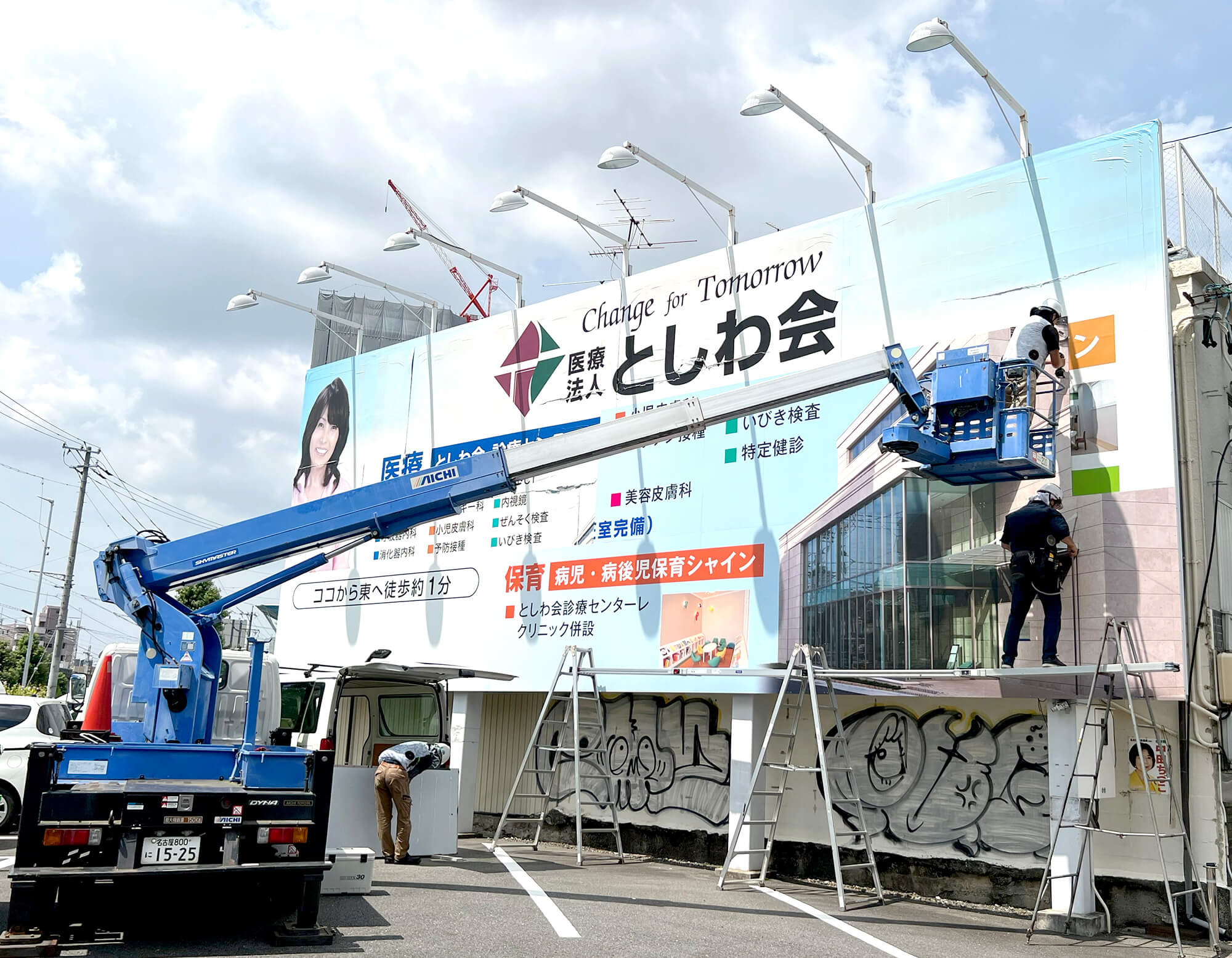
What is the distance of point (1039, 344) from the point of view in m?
11.2

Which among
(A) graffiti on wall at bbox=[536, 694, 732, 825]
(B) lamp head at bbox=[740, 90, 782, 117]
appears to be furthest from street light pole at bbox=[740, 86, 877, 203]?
(A) graffiti on wall at bbox=[536, 694, 732, 825]

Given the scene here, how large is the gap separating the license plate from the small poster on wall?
8.20 m

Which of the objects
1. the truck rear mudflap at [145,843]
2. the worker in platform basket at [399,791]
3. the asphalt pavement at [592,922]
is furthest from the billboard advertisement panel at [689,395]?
the truck rear mudflap at [145,843]

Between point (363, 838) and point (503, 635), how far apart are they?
4597 mm

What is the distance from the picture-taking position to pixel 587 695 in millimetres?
15789

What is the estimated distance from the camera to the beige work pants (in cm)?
1153

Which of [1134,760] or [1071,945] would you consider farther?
[1134,760]

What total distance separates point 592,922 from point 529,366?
975 cm

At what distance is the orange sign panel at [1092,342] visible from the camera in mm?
11242

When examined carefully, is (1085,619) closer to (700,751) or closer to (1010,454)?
(1010,454)

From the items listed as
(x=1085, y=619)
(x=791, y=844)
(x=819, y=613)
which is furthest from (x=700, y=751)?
(x=1085, y=619)

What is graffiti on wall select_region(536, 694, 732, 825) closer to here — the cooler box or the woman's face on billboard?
the cooler box

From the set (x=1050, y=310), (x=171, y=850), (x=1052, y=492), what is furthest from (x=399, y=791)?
(x=1050, y=310)

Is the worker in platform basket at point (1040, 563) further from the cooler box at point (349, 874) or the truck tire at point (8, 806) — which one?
the truck tire at point (8, 806)
